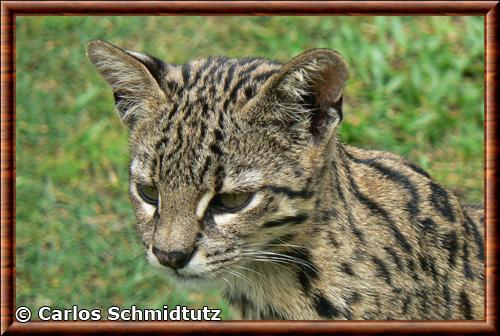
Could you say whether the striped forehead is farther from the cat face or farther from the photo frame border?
the photo frame border

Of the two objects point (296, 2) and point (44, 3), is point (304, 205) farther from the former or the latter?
point (44, 3)

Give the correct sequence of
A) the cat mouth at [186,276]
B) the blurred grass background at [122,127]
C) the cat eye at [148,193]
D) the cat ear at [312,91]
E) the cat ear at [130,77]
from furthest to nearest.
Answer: the blurred grass background at [122,127], the cat ear at [130,77], the cat eye at [148,193], the cat mouth at [186,276], the cat ear at [312,91]

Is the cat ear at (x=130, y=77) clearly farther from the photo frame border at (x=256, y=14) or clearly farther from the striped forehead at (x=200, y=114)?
the photo frame border at (x=256, y=14)

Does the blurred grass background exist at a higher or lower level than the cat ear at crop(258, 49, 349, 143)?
lower

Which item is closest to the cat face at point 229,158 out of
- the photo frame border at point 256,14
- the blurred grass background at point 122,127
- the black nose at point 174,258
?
the black nose at point 174,258

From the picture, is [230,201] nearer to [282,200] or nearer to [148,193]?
[282,200]

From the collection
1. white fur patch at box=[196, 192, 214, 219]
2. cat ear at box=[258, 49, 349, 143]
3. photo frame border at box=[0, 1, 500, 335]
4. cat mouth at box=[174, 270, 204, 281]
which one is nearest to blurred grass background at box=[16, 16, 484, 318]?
photo frame border at box=[0, 1, 500, 335]

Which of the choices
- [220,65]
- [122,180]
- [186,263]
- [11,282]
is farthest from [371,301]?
[122,180]
